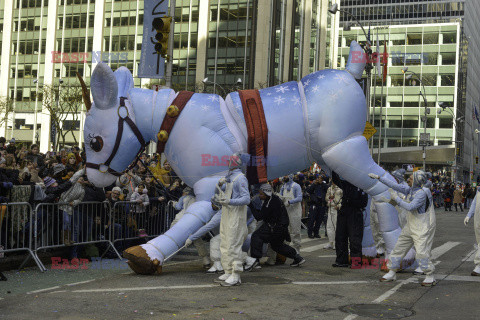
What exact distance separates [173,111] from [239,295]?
301 cm

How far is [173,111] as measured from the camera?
372 inches

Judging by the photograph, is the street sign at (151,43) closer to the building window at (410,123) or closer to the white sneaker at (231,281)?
the white sneaker at (231,281)

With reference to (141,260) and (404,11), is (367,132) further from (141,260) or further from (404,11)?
(404,11)

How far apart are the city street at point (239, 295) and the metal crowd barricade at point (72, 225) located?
661 mm

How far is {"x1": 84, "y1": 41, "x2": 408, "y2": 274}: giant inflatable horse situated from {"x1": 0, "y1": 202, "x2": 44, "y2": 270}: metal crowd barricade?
1267mm

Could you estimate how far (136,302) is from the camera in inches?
292

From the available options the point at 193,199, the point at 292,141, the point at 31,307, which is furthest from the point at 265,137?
the point at 31,307

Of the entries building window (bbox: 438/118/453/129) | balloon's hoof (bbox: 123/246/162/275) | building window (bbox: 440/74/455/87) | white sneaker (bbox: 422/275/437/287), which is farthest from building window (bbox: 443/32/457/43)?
balloon's hoof (bbox: 123/246/162/275)

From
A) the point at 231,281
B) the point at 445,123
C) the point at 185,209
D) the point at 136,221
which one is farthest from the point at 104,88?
the point at 445,123

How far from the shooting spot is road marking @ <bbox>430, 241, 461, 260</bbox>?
13311 millimetres

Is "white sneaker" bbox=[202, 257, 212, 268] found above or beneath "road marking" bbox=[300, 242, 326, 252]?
above

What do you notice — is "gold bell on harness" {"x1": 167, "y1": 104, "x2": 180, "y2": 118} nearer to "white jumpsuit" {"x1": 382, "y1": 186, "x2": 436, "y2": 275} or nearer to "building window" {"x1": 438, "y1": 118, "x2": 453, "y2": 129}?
"white jumpsuit" {"x1": 382, "y1": 186, "x2": 436, "y2": 275}

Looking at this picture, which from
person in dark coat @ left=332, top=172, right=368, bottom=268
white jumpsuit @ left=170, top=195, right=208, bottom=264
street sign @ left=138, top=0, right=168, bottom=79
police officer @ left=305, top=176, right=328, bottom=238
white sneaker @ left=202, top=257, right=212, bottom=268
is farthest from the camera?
police officer @ left=305, top=176, right=328, bottom=238

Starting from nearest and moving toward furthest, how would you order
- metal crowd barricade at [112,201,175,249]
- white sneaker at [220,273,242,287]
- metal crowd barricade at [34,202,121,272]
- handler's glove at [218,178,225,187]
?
white sneaker at [220,273,242,287] → handler's glove at [218,178,225,187] → metal crowd barricade at [34,202,121,272] → metal crowd barricade at [112,201,175,249]
